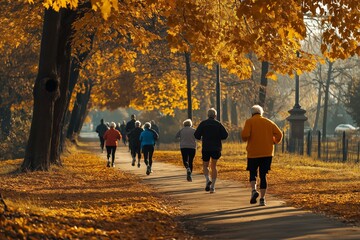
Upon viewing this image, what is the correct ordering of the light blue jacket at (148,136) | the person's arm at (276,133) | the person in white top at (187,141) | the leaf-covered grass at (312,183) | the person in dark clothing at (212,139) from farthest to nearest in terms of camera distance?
the light blue jacket at (148,136)
the person in white top at (187,141)
the person in dark clothing at (212,139)
the person's arm at (276,133)
the leaf-covered grass at (312,183)

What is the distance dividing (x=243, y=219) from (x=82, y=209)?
2697 mm

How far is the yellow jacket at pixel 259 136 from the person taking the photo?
15328 millimetres

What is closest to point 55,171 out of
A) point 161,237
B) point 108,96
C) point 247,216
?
point 247,216

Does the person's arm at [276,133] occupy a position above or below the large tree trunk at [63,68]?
below

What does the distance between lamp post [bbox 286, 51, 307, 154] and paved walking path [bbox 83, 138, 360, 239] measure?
1863 centimetres

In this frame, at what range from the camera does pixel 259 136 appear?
50.4ft

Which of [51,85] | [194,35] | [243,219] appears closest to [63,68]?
[51,85]

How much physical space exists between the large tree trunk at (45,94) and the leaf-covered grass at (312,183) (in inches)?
216

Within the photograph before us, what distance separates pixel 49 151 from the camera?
23203mm

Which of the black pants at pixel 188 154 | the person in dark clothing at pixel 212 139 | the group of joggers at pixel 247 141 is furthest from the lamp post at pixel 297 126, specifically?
the person in dark clothing at pixel 212 139

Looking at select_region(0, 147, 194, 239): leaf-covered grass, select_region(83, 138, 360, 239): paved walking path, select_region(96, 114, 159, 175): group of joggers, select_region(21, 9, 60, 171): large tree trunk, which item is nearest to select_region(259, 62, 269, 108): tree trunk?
select_region(96, 114, 159, 175): group of joggers

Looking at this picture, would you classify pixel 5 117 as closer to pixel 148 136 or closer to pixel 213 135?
pixel 148 136

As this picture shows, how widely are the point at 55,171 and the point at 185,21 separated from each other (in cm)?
854

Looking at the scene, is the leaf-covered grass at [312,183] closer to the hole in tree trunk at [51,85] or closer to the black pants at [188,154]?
the black pants at [188,154]
